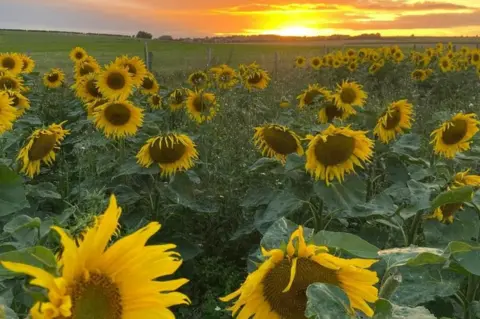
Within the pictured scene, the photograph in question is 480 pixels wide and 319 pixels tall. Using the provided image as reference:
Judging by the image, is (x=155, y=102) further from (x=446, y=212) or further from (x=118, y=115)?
(x=446, y=212)

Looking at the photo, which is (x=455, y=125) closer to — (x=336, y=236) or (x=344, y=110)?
(x=344, y=110)

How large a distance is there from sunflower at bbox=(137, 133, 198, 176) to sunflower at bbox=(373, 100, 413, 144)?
3.51 feet

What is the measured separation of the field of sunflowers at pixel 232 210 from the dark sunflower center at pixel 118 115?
1 cm

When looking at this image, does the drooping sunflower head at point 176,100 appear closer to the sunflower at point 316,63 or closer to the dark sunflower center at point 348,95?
the dark sunflower center at point 348,95

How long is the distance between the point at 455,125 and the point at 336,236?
7.78ft

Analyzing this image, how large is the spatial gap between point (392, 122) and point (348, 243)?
93.7 inches

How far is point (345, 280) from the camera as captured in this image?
113 cm

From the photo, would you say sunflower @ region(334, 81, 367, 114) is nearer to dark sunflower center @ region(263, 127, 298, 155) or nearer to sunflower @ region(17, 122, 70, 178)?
dark sunflower center @ region(263, 127, 298, 155)

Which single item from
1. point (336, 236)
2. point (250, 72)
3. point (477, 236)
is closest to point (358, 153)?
point (477, 236)

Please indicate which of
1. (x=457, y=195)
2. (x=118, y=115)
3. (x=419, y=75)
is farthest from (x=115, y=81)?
(x=419, y=75)

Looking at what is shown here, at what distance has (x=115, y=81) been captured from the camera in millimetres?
4434

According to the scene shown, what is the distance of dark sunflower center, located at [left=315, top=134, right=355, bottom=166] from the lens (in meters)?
2.52

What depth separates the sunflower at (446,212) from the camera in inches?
88.9

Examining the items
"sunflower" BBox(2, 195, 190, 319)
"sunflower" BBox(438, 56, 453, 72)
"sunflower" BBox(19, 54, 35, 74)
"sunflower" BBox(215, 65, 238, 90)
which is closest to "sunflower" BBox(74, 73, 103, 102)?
"sunflower" BBox(215, 65, 238, 90)
